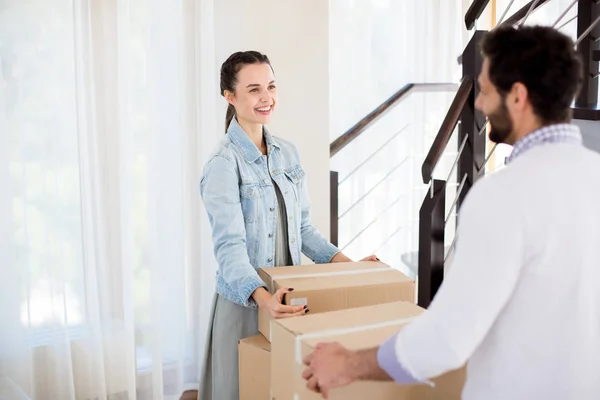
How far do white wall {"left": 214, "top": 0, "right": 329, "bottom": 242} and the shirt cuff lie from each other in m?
1.88

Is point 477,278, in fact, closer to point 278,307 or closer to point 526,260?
point 526,260

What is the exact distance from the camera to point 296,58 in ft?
9.54

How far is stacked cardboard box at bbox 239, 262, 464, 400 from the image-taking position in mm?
1301

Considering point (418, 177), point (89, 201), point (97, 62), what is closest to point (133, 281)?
point (89, 201)

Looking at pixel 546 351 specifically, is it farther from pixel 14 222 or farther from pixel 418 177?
pixel 418 177

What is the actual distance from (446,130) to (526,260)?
1.03 m

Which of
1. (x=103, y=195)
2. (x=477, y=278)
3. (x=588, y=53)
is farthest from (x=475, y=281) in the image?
(x=103, y=195)

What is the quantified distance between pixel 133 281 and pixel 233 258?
3.71 ft

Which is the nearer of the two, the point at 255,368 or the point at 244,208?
the point at 255,368

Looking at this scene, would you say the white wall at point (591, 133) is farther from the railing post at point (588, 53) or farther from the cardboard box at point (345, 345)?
the cardboard box at point (345, 345)

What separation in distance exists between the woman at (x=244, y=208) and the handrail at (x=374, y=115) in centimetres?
103

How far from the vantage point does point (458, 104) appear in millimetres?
2045

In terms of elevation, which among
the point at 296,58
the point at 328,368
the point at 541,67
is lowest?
the point at 328,368

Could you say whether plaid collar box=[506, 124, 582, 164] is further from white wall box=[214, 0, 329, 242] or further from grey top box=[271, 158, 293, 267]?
white wall box=[214, 0, 329, 242]
